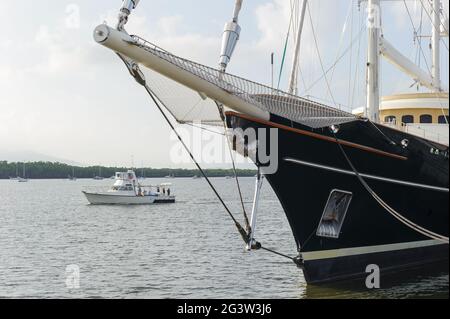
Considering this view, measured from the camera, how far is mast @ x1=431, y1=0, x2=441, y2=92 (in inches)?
920

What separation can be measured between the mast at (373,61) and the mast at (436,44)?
436 centimetres

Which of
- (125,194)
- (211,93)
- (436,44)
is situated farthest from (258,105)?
(125,194)

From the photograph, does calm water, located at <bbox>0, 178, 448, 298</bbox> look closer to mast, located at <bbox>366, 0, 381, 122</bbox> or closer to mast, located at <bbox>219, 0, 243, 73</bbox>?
mast, located at <bbox>366, 0, 381, 122</bbox>

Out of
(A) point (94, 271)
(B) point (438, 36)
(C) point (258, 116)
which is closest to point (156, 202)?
(A) point (94, 271)

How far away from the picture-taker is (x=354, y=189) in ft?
59.8

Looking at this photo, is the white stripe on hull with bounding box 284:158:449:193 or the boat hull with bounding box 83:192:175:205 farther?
the boat hull with bounding box 83:192:175:205

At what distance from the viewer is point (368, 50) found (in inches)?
782

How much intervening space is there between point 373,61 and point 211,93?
686cm

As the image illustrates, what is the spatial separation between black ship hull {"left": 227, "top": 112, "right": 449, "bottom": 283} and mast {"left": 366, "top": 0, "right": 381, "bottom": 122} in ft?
5.20

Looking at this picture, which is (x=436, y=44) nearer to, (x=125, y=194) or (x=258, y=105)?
(x=258, y=105)

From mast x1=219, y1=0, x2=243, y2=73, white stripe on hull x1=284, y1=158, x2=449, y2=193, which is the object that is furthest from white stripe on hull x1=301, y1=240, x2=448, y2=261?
mast x1=219, y1=0, x2=243, y2=73

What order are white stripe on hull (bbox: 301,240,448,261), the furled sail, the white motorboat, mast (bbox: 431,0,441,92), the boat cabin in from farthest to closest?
the white motorboat < mast (bbox: 431,0,441,92) < the boat cabin < white stripe on hull (bbox: 301,240,448,261) < the furled sail
